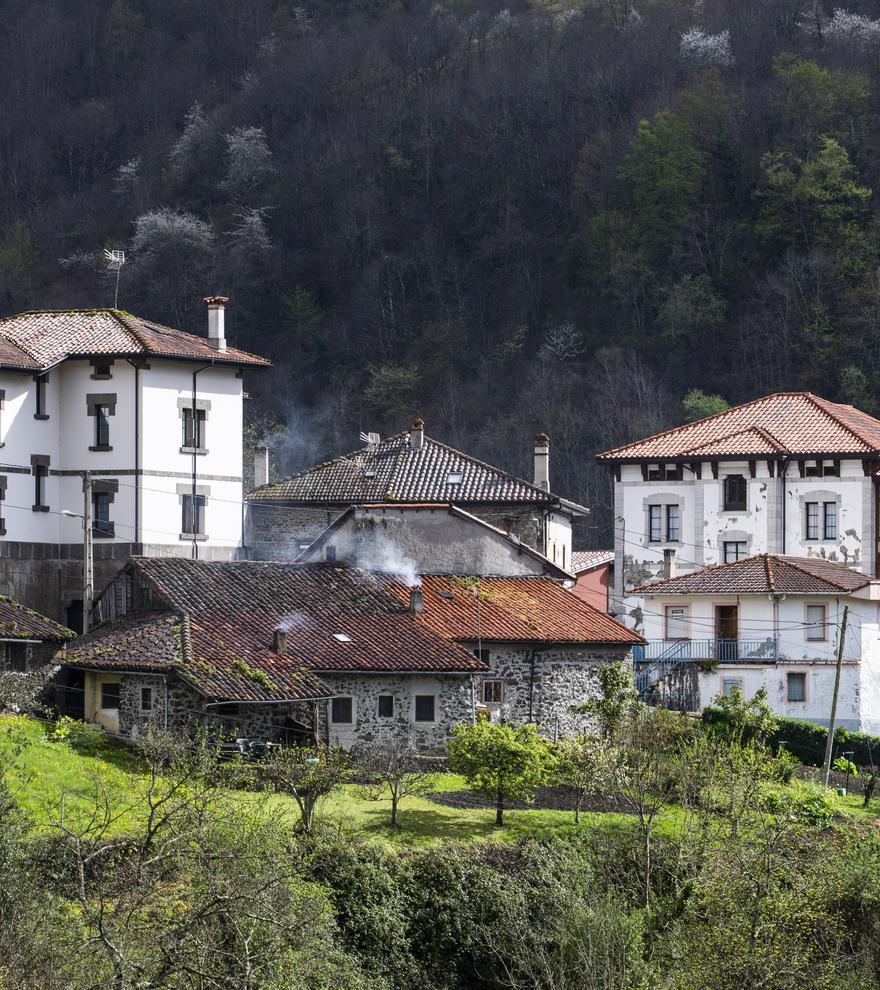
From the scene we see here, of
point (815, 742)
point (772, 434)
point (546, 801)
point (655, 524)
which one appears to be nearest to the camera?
point (546, 801)

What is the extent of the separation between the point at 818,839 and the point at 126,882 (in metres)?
16.0

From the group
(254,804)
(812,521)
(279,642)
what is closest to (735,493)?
(812,521)

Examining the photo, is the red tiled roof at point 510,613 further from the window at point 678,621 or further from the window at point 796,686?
the window at point 678,621

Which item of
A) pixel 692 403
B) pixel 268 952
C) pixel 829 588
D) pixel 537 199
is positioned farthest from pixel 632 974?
pixel 537 199

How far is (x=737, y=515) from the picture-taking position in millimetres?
73812

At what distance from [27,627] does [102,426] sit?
1535 centimetres

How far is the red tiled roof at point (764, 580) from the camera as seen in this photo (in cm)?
6212

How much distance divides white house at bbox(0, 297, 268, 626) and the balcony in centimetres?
1359

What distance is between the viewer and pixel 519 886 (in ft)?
134

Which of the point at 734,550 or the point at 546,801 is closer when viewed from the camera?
the point at 546,801

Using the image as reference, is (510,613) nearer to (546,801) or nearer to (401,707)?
(401,707)

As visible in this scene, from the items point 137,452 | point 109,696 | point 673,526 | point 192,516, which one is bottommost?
point 109,696

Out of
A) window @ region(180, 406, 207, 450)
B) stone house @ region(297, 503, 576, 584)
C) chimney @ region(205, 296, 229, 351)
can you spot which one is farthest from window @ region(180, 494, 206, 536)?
stone house @ region(297, 503, 576, 584)

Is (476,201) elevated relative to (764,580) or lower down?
elevated
